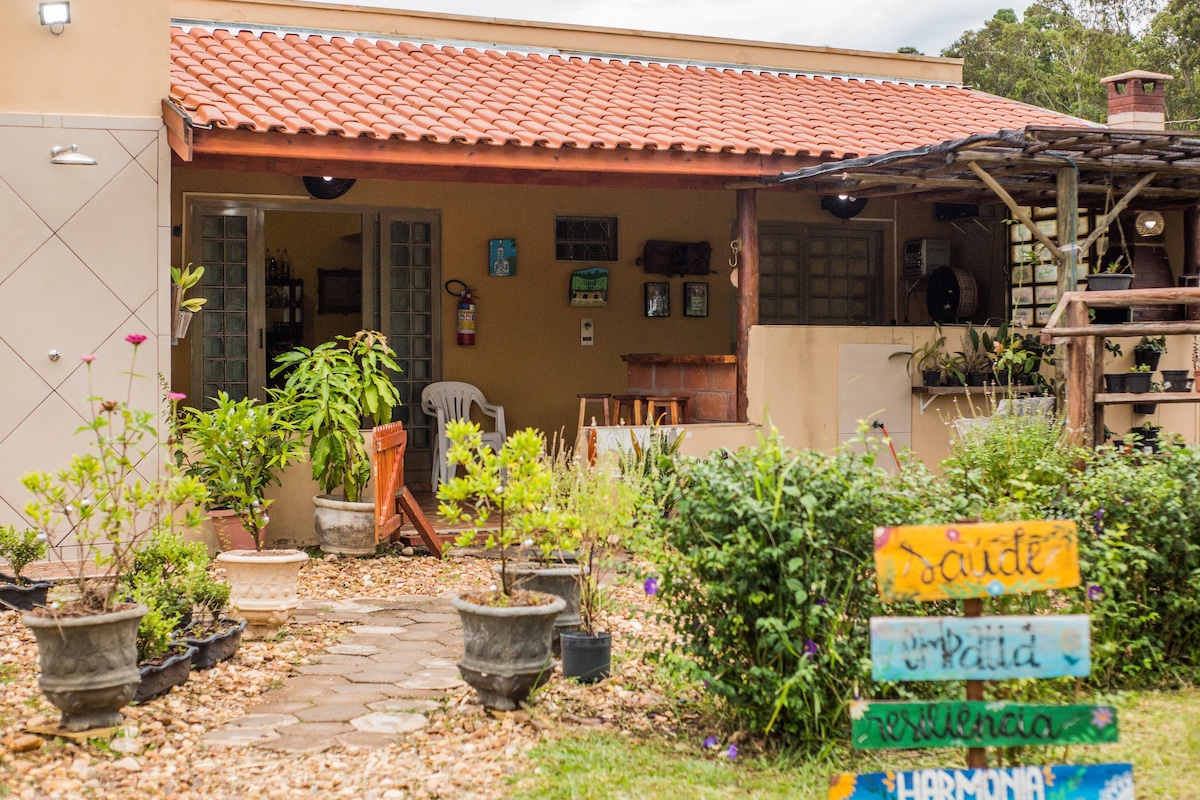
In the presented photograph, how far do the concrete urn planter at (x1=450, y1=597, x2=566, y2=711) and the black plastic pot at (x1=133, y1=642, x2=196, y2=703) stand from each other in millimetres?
1187

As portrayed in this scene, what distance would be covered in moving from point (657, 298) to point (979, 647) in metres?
8.22

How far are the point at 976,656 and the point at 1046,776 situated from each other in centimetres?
33

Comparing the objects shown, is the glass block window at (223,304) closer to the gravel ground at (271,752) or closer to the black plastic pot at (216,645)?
the gravel ground at (271,752)

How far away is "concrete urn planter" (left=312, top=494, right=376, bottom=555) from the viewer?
301 inches

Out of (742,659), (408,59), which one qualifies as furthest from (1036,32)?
(742,659)

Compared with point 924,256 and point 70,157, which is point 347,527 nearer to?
point 70,157

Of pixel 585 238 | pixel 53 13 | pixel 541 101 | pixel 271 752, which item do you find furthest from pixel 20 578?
pixel 585 238

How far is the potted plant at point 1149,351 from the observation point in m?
9.38

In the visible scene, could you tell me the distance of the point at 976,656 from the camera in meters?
3.11

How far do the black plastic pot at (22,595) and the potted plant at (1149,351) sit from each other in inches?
309

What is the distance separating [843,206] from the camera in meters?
11.4

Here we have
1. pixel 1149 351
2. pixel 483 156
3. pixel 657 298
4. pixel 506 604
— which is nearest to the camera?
pixel 506 604

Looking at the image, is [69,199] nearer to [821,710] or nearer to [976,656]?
[821,710]

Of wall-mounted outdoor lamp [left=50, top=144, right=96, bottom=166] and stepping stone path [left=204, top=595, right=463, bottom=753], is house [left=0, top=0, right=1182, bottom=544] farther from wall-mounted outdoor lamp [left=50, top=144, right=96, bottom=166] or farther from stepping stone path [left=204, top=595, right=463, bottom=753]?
stepping stone path [left=204, top=595, right=463, bottom=753]
